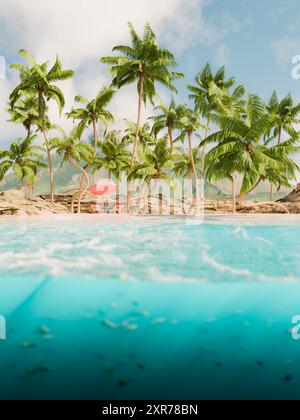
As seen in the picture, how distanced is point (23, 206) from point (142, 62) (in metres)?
11.4

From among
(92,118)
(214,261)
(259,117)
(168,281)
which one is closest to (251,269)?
(214,261)

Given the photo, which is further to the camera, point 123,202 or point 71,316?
point 123,202

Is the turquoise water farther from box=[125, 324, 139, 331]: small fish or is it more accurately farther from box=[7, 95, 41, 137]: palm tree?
box=[7, 95, 41, 137]: palm tree

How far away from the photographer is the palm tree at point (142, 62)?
1867cm

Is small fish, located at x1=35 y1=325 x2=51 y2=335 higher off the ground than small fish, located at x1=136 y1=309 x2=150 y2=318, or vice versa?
small fish, located at x1=136 y1=309 x2=150 y2=318

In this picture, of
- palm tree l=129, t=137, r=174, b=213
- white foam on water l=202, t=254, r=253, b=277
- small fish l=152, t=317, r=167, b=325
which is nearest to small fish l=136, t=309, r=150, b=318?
small fish l=152, t=317, r=167, b=325

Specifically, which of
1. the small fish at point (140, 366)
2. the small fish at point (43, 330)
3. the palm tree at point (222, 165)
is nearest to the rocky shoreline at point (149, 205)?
the palm tree at point (222, 165)

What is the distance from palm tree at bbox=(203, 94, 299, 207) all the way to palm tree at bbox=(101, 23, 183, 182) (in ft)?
18.6

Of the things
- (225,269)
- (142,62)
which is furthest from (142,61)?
(225,269)

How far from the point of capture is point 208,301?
370 cm

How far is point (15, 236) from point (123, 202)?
17740 millimetres

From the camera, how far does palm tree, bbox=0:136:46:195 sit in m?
25.5

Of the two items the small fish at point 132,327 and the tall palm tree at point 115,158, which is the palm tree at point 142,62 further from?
the small fish at point 132,327
